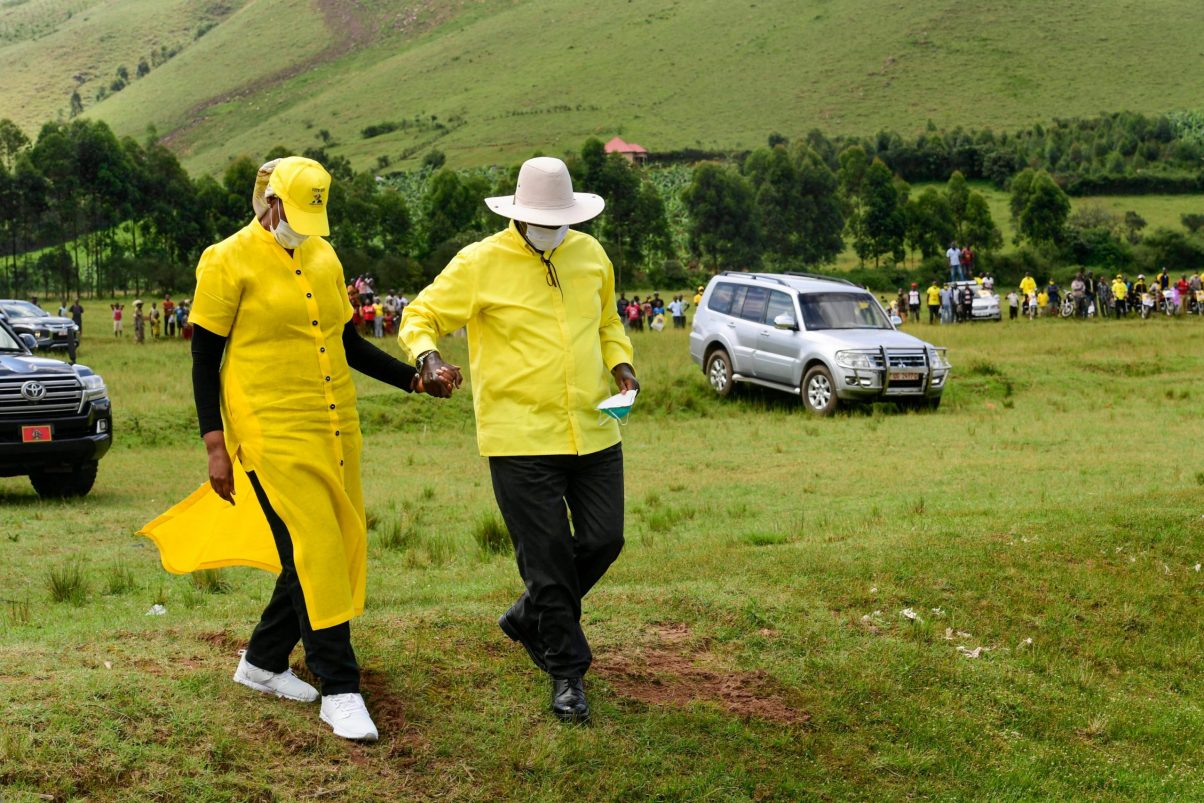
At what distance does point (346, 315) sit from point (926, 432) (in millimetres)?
14191

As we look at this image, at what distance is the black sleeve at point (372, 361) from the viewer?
576 centimetres

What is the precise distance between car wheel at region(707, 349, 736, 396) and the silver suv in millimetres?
17

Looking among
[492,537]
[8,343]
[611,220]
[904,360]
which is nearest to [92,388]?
[8,343]

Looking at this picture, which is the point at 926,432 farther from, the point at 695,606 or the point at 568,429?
the point at 568,429

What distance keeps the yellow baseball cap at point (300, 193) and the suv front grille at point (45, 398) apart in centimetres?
918

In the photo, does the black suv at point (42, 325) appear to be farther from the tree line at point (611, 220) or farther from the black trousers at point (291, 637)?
the black trousers at point (291, 637)

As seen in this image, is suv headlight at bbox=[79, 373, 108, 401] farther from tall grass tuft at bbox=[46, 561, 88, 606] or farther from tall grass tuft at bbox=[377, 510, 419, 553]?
tall grass tuft at bbox=[46, 561, 88, 606]

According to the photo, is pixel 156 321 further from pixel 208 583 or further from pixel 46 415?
pixel 208 583

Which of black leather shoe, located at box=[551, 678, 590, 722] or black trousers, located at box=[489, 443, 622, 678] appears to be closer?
black trousers, located at box=[489, 443, 622, 678]

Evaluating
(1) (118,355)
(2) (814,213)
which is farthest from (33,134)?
(1) (118,355)

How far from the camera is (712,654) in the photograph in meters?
6.93

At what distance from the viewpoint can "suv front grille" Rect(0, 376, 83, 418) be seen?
13289 mm

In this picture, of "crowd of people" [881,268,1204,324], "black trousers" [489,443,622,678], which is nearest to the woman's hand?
"black trousers" [489,443,622,678]

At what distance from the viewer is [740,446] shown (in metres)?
18.2
